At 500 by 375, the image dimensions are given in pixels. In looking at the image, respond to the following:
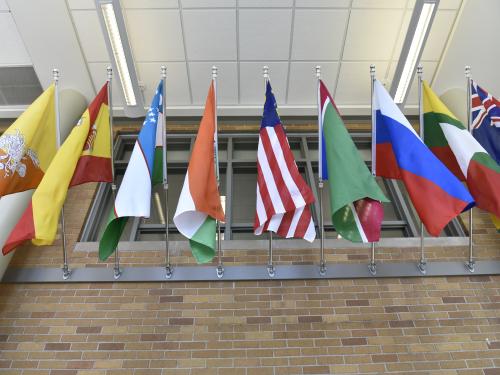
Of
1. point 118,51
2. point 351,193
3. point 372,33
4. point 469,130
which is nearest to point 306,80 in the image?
point 372,33

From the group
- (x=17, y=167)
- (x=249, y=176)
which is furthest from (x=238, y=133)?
(x=17, y=167)

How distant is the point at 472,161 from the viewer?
409cm

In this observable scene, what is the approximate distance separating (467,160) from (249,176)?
10.3ft

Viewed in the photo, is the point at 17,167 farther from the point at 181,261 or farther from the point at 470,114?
the point at 470,114

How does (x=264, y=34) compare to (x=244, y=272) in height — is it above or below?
above

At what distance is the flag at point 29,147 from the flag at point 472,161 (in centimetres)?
405

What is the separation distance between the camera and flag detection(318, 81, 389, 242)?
3.79 metres

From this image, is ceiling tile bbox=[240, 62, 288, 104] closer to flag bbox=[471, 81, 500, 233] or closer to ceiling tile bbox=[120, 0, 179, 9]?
ceiling tile bbox=[120, 0, 179, 9]

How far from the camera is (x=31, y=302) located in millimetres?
4543

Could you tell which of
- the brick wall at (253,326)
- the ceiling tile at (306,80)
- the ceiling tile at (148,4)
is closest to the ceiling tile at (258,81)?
the ceiling tile at (306,80)

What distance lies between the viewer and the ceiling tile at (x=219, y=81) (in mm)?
6285

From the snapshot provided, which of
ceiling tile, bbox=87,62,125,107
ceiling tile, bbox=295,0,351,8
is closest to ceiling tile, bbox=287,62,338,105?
ceiling tile, bbox=295,0,351,8

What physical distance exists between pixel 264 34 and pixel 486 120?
304 cm

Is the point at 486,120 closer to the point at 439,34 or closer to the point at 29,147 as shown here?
the point at 439,34
